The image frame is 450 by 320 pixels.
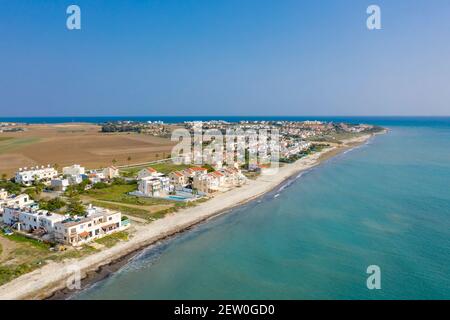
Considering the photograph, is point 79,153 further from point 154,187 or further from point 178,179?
point 154,187

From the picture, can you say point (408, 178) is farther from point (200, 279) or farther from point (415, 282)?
point (200, 279)

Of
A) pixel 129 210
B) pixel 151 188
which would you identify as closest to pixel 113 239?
pixel 129 210

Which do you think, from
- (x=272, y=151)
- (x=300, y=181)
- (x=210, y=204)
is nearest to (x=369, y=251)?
(x=210, y=204)

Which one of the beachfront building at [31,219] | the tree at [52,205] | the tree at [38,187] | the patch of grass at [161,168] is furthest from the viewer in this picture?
the patch of grass at [161,168]

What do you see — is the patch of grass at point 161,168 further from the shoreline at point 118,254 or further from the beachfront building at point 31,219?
the beachfront building at point 31,219

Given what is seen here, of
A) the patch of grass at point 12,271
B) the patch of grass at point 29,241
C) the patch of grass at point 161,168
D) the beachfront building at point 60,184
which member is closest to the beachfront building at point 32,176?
the beachfront building at point 60,184

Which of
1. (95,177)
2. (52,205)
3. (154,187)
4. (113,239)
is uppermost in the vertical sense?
(95,177)

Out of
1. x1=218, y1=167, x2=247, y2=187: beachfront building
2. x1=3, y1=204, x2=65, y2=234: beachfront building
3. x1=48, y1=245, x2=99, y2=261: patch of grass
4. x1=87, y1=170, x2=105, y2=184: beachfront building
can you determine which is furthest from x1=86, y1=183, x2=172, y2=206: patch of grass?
x1=218, y1=167, x2=247, y2=187: beachfront building
